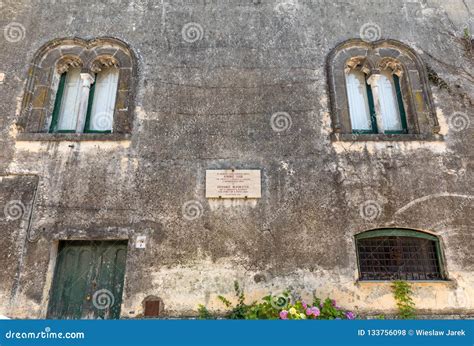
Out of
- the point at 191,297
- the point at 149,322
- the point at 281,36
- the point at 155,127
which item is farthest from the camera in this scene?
the point at 281,36

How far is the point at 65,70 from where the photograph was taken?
7.93m

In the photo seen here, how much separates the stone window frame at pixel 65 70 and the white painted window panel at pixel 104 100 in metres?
0.18

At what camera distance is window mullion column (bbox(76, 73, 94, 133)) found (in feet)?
24.0

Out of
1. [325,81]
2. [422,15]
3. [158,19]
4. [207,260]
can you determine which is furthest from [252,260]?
[422,15]

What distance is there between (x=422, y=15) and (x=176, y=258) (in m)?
6.92

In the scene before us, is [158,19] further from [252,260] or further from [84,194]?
[252,260]

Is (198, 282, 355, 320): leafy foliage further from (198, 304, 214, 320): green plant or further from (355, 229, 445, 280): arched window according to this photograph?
(355, 229, 445, 280): arched window

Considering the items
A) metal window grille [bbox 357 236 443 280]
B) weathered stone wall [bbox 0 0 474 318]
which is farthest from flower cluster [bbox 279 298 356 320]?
metal window grille [bbox 357 236 443 280]

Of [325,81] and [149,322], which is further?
[325,81]

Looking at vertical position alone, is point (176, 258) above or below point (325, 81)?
below

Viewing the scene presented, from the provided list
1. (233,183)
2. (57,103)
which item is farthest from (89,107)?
(233,183)

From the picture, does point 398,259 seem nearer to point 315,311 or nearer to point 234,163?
point 315,311

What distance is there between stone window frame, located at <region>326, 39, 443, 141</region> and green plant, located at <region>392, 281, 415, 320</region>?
98.7 inches

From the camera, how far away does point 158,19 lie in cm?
812
